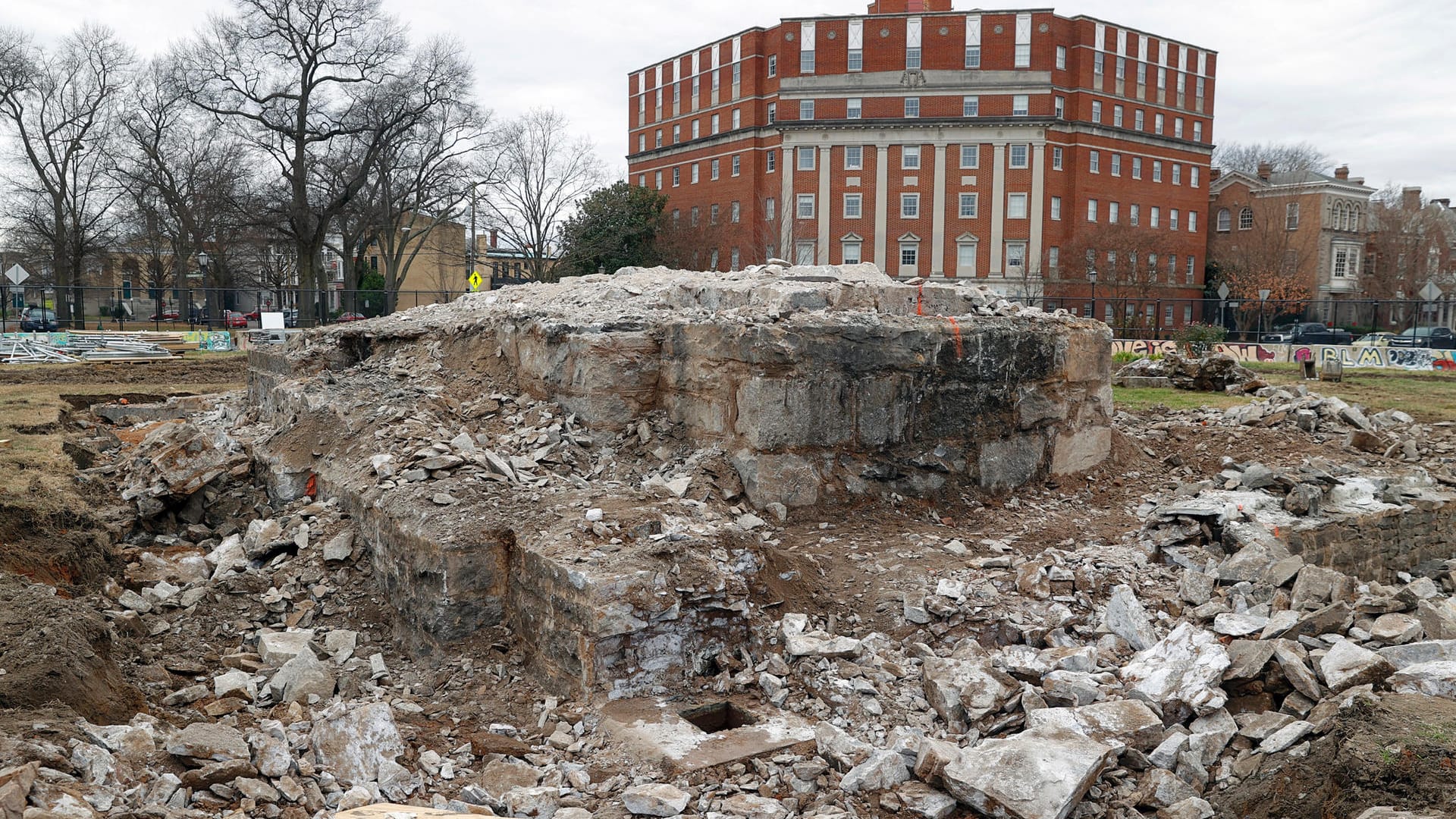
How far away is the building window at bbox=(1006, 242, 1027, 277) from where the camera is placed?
1863 inches

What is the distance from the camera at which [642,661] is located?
5.84m

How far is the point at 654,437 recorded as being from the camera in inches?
345

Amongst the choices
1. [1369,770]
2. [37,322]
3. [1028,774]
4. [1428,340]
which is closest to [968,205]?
[1428,340]

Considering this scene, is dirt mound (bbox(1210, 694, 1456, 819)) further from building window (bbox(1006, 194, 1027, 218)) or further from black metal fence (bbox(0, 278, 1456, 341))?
building window (bbox(1006, 194, 1027, 218))

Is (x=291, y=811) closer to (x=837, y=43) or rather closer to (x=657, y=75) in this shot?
(x=837, y=43)

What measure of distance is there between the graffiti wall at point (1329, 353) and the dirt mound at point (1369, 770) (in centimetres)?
2035

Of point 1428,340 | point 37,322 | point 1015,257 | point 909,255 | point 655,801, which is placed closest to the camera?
point 655,801

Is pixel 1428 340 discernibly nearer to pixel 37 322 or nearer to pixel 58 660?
pixel 58 660

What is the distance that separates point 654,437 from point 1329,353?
896 inches

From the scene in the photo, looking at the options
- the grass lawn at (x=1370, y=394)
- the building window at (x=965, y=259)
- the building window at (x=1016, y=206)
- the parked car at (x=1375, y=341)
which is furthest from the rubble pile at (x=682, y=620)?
the building window at (x=1016, y=206)

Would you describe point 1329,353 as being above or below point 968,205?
below

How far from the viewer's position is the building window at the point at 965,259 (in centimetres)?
4759

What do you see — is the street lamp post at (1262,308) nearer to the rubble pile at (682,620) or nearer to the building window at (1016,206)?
the building window at (1016,206)

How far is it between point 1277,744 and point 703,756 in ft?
9.19
